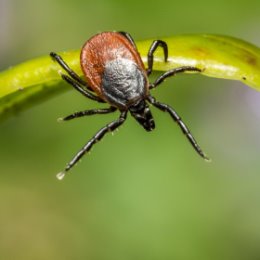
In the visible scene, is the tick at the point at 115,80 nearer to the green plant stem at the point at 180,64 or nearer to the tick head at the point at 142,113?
the tick head at the point at 142,113

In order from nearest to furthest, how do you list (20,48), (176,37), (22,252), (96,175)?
1. (176,37)
2. (22,252)
3. (96,175)
4. (20,48)

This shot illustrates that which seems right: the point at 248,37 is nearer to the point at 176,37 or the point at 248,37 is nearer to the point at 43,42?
the point at 43,42

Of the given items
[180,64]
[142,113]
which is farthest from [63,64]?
[142,113]

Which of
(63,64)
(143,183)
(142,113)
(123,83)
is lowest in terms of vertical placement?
(143,183)

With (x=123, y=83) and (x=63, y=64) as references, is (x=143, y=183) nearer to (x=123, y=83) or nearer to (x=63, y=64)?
(x=123, y=83)

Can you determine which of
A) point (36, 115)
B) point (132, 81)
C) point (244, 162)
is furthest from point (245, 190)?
point (132, 81)

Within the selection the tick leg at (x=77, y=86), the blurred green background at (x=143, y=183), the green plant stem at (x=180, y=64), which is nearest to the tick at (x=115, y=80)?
the tick leg at (x=77, y=86)
